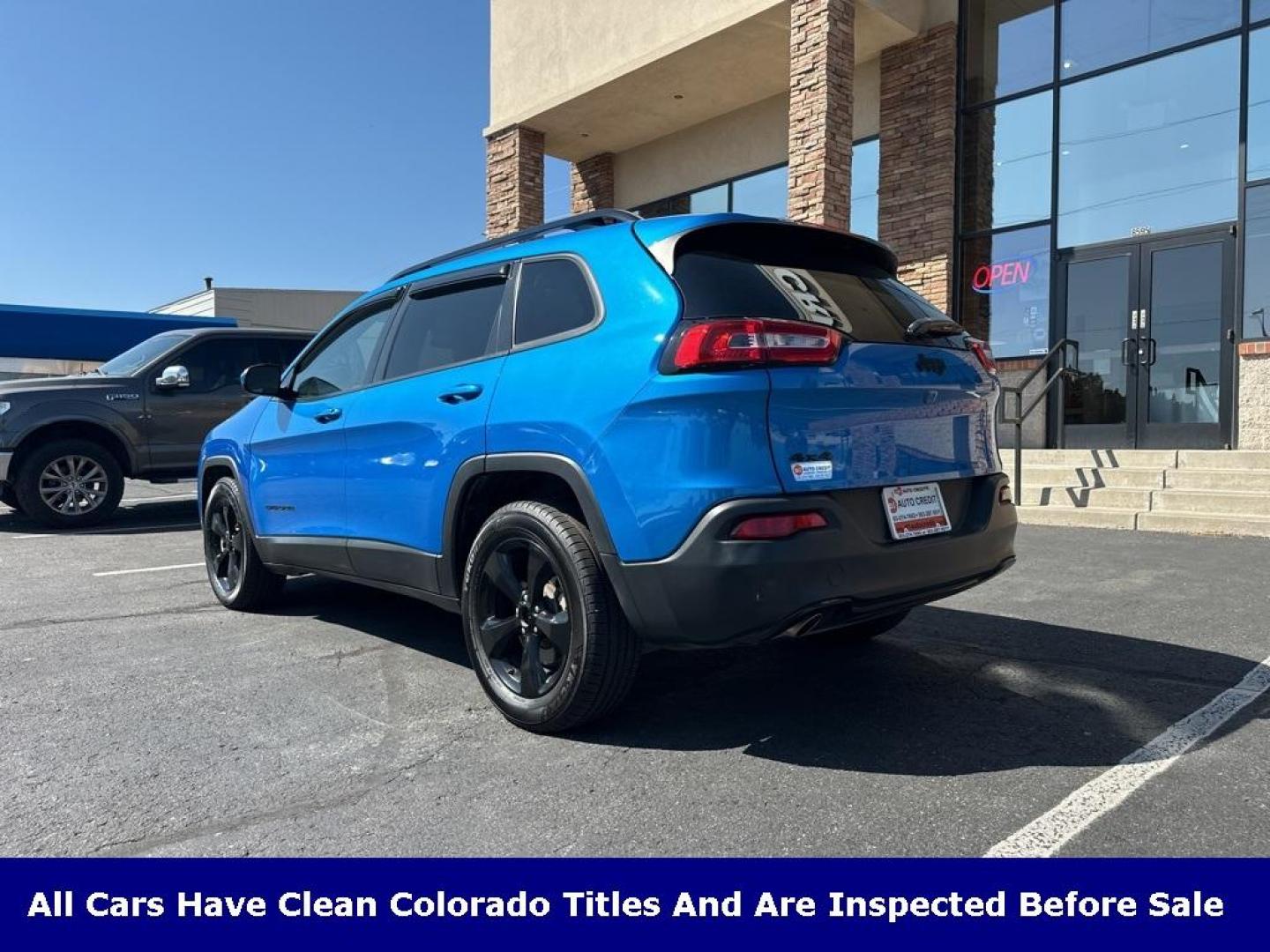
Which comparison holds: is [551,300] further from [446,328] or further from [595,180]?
[595,180]

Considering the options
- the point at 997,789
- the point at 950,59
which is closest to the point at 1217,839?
the point at 997,789

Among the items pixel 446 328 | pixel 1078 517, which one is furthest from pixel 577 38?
pixel 446 328

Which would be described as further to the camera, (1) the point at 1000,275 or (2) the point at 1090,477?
(1) the point at 1000,275

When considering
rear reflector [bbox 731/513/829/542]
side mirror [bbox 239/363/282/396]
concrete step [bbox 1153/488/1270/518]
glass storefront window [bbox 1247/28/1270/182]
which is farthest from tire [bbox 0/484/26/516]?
glass storefront window [bbox 1247/28/1270/182]

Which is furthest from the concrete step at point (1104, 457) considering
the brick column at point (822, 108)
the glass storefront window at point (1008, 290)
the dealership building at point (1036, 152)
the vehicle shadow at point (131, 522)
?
the vehicle shadow at point (131, 522)

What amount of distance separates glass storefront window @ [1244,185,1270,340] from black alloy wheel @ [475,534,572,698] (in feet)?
31.2

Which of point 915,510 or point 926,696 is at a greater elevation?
point 915,510

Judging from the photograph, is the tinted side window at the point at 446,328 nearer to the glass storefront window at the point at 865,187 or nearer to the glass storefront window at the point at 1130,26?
the glass storefront window at the point at 865,187

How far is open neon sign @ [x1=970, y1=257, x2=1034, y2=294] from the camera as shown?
11453 mm

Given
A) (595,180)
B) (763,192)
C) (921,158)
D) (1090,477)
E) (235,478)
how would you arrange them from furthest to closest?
(595,180), (763,192), (921,158), (1090,477), (235,478)

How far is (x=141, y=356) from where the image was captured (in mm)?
9594

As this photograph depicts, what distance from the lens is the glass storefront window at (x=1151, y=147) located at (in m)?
9.97

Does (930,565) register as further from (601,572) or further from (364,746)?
(364,746)

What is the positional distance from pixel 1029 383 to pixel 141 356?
10.0m
